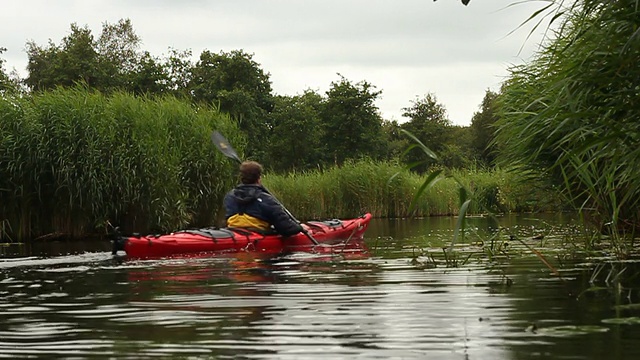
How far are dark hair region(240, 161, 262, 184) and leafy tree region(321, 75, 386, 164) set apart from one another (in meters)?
30.6

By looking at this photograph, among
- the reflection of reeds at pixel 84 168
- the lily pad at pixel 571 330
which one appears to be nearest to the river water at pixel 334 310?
the lily pad at pixel 571 330

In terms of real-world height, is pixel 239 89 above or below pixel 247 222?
above

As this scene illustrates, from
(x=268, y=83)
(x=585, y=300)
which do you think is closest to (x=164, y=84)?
(x=268, y=83)

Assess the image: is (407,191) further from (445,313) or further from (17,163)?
(445,313)

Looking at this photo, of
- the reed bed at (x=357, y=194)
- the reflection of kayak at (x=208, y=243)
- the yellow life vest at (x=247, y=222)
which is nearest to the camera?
the reflection of kayak at (x=208, y=243)

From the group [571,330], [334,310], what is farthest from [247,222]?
[571,330]

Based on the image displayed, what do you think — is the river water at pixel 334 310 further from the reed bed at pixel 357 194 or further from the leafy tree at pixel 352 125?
the leafy tree at pixel 352 125

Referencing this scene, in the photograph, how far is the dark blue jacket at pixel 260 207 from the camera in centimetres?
1210

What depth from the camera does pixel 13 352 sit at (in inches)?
166

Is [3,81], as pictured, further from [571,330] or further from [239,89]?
[571,330]

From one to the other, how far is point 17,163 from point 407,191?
11044 millimetres

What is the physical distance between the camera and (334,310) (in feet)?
17.8

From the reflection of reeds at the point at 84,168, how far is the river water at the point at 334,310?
6.58 m

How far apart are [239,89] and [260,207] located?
31.7m
